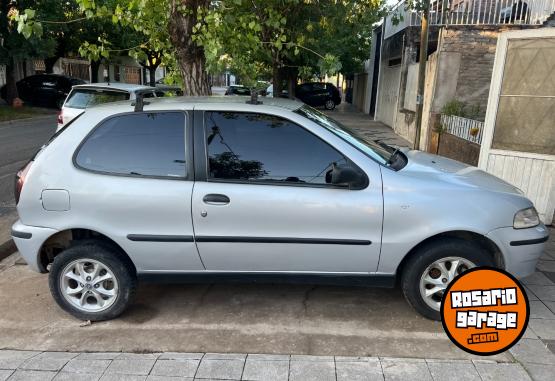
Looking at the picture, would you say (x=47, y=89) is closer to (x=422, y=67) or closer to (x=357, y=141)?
(x=422, y=67)

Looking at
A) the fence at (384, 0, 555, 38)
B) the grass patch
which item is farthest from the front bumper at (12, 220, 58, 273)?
the grass patch

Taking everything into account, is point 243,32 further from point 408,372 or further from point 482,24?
point 482,24

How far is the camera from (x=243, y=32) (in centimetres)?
604

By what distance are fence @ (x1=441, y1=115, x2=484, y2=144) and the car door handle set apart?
528 centimetres

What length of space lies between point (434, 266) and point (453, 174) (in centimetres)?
73

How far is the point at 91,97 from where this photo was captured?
838cm

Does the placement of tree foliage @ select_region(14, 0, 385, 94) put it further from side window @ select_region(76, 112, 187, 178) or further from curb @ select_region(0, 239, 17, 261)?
curb @ select_region(0, 239, 17, 261)

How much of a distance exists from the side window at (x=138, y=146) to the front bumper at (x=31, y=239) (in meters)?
0.60

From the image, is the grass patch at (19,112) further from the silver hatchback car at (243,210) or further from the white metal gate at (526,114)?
the white metal gate at (526,114)

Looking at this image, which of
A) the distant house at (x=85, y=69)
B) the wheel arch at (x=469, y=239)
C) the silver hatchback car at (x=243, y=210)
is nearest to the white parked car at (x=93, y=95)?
the silver hatchback car at (x=243, y=210)

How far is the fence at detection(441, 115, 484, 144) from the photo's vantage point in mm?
7402

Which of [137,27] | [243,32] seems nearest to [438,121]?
[243,32]

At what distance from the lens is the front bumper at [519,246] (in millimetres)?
3344

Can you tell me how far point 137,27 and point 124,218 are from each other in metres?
3.33
